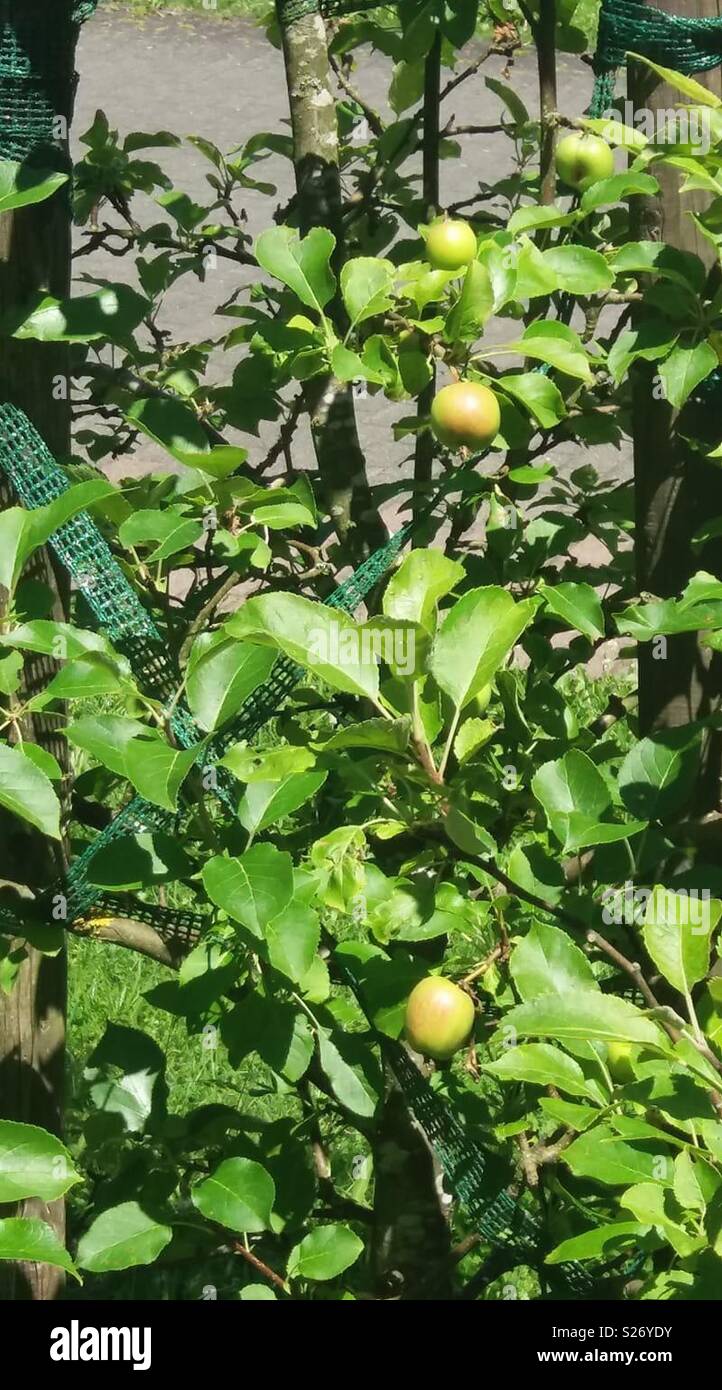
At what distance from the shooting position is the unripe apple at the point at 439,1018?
134cm

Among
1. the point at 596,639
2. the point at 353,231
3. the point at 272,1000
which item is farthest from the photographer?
the point at 353,231

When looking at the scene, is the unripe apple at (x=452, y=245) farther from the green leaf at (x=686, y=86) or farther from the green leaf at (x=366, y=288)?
the green leaf at (x=686, y=86)

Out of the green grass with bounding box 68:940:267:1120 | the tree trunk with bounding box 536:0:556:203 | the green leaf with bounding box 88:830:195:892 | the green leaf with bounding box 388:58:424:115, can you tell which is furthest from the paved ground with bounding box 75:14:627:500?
the green leaf with bounding box 88:830:195:892

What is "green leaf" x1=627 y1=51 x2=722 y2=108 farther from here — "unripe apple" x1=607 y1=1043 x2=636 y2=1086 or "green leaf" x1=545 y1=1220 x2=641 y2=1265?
"green leaf" x1=545 y1=1220 x2=641 y2=1265

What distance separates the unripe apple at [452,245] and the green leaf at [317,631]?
470 mm

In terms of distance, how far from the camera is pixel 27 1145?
49.9 inches

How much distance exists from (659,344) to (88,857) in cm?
73

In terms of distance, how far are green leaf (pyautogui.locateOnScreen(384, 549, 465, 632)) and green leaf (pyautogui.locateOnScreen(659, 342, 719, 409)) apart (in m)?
0.35

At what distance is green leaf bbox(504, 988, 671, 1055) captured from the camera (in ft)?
3.61

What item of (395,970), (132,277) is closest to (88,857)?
(395,970)

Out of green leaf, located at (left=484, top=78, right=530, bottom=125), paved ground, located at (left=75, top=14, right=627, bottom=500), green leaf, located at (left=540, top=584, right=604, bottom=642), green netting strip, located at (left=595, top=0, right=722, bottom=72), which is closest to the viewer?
green leaf, located at (left=540, top=584, right=604, bottom=642)

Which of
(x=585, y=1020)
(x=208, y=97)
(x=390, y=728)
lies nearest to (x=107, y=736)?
(x=390, y=728)

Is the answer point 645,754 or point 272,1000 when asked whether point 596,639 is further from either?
point 272,1000

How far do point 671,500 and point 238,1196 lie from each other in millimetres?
836
